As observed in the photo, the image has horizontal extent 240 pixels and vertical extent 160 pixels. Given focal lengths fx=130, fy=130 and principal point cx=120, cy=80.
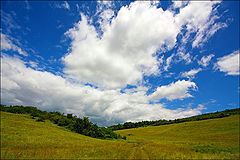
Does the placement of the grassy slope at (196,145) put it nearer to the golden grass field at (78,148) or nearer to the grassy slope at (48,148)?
the golden grass field at (78,148)

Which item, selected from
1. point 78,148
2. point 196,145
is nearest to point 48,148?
point 78,148

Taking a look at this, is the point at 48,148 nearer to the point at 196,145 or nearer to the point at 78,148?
the point at 78,148

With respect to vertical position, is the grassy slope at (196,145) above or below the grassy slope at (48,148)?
below

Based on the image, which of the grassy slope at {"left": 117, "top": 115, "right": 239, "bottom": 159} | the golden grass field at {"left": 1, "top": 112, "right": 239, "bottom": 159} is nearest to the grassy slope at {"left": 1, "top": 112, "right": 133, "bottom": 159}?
the golden grass field at {"left": 1, "top": 112, "right": 239, "bottom": 159}

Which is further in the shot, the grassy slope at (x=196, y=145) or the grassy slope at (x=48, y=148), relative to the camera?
the grassy slope at (x=196, y=145)

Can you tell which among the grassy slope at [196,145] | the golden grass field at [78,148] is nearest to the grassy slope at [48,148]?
the golden grass field at [78,148]

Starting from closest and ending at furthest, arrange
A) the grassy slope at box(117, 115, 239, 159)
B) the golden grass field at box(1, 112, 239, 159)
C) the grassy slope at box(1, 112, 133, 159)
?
1. the grassy slope at box(1, 112, 133, 159)
2. the golden grass field at box(1, 112, 239, 159)
3. the grassy slope at box(117, 115, 239, 159)

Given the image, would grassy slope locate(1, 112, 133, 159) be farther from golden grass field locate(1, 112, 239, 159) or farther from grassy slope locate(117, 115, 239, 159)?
grassy slope locate(117, 115, 239, 159)

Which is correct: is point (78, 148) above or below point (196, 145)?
above

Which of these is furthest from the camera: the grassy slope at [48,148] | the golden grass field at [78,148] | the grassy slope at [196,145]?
the grassy slope at [196,145]

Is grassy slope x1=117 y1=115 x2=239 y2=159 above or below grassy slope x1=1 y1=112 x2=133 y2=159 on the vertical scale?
below

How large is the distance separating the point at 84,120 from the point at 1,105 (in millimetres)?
38160

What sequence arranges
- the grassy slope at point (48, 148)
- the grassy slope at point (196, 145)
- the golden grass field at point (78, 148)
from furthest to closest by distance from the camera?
the grassy slope at point (196, 145) → the golden grass field at point (78, 148) → the grassy slope at point (48, 148)

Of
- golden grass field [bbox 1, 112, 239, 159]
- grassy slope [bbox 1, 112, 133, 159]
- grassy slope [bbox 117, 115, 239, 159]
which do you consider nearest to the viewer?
grassy slope [bbox 1, 112, 133, 159]
